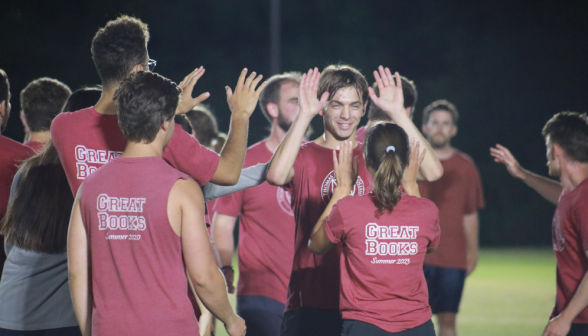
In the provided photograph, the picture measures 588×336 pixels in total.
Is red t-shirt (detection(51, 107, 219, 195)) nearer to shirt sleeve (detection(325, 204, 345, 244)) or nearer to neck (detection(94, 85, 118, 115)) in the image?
neck (detection(94, 85, 118, 115))

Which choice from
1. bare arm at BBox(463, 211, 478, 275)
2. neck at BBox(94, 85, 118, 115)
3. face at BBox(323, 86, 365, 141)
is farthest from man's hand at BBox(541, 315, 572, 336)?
neck at BBox(94, 85, 118, 115)

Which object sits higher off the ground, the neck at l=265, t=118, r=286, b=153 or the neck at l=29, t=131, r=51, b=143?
the neck at l=29, t=131, r=51, b=143

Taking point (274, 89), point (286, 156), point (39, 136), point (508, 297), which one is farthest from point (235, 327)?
point (508, 297)

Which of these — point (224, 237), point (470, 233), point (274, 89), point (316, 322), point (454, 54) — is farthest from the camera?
point (454, 54)

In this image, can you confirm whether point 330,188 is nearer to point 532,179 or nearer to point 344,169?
point 344,169

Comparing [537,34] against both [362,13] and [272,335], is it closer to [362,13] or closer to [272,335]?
[362,13]

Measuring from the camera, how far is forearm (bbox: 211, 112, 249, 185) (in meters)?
3.12

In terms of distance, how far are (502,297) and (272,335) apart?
7.14 m

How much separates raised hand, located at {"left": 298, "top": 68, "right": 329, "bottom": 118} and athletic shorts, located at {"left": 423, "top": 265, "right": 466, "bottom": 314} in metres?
3.39

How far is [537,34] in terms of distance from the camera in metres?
23.8

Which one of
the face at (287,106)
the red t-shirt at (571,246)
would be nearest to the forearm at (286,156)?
the face at (287,106)

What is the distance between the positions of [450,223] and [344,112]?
3176mm

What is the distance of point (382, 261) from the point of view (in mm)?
3115

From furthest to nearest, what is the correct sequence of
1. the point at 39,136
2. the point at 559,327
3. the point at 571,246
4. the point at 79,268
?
the point at 39,136 < the point at 571,246 < the point at 559,327 < the point at 79,268
